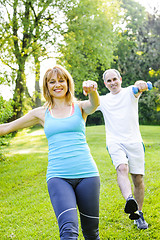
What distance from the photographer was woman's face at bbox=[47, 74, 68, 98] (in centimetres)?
278

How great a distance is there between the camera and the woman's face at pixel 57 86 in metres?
2.78

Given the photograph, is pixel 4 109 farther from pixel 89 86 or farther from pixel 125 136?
pixel 89 86

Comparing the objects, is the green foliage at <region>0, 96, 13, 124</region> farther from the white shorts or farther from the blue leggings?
the blue leggings

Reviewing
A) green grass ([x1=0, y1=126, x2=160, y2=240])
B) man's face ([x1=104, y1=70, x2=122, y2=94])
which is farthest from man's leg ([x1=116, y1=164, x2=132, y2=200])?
man's face ([x1=104, y1=70, x2=122, y2=94])

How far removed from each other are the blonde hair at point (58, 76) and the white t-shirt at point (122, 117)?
1.29 meters

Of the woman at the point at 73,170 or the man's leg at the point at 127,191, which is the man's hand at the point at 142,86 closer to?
the man's leg at the point at 127,191

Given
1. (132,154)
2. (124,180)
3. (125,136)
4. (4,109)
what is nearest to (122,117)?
(125,136)

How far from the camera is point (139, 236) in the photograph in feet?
12.7

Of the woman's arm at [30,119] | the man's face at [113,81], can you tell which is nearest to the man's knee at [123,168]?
the man's face at [113,81]

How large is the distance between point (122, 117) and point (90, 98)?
4.69ft

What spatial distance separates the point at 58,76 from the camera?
9.11 feet

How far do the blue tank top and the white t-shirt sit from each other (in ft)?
4.52

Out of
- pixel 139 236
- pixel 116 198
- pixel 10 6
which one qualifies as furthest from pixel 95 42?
pixel 139 236

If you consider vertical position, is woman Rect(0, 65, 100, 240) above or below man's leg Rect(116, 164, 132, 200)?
above
